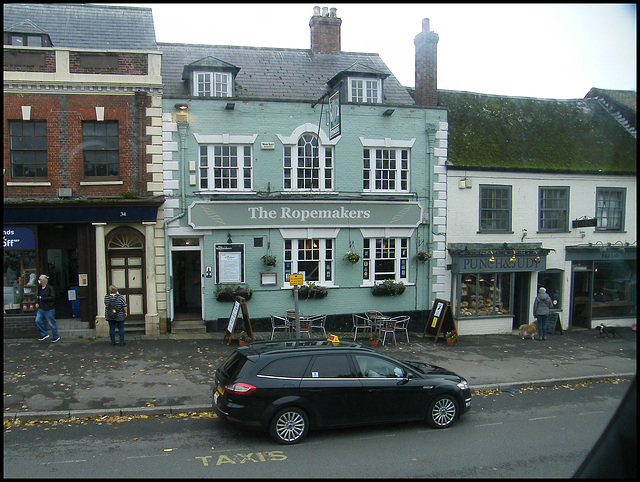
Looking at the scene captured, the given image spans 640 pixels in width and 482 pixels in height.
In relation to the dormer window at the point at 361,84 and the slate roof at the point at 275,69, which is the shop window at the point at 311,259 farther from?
the dormer window at the point at 361,84

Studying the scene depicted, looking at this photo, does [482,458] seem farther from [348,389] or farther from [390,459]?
[348,389]

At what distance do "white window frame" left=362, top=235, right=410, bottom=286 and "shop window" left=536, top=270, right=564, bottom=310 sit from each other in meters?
5.73

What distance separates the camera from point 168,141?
1622 centimetres

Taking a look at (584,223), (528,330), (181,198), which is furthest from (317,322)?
(584,223)

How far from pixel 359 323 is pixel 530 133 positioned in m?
10.6

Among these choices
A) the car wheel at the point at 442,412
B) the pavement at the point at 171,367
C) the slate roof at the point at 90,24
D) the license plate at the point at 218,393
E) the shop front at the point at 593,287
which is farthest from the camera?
the shop front at the point at 593,287

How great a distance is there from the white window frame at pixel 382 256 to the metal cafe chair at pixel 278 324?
129 inches

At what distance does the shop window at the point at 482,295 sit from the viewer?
735 inches

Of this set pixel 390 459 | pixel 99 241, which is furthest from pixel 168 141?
pixel 390 459

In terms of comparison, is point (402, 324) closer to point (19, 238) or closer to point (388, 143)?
point (388, 143)

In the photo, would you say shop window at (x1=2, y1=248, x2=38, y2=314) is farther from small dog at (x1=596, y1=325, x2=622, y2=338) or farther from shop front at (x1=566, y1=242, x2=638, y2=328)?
small dog at (x1=596, y1=325, x2=622, y2=338)

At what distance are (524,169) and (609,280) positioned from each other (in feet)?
18.4

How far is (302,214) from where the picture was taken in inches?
677

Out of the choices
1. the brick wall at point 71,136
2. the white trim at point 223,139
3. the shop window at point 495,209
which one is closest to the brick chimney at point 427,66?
the shop window at point 495,209
